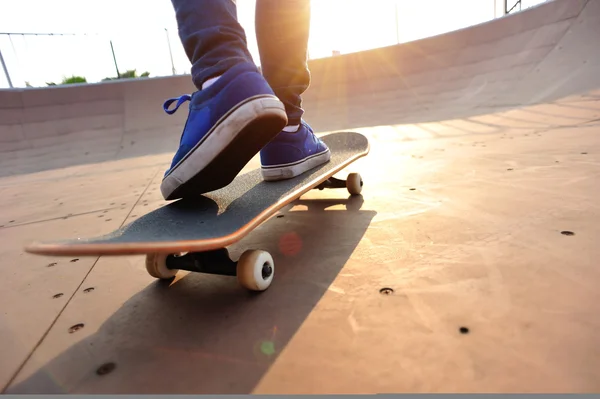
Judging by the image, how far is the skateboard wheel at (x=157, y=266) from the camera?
85 centimetres

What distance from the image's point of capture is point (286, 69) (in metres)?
1.20

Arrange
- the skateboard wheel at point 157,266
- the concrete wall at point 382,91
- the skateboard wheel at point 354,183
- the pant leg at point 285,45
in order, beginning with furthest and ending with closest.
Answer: the concrete wall at point 382,91 < the skateboard wheel at point 354,183 < the pant leg at point 285,45 < the skateboard wheel at point 157,266

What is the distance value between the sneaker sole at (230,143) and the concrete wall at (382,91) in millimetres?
4873

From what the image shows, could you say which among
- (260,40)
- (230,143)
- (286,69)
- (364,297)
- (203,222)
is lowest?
(364,297)

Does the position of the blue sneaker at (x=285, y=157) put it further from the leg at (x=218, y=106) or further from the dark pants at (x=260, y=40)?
the leg at (x=218, y=106)

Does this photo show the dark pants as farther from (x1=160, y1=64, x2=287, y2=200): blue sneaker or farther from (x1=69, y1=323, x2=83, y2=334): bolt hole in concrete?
(x1=69, y1=323, x2=83, y2=334): bolt hole in concrete

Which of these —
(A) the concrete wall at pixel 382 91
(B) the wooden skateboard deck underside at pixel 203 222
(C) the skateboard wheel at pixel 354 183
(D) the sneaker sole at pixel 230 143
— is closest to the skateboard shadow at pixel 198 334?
(B) the wooden skateboard deck underside at pixel 203 222

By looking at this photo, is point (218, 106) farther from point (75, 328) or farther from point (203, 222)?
point (75, 328)

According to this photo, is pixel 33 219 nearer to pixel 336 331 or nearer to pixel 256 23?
pixel 256 23

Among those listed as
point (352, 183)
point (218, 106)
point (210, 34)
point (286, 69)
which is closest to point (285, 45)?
point (286, 69)

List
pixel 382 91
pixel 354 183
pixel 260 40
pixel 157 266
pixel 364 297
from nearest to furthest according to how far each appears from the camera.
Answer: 1. pixel 364 297
2. pixel 157 266
3. pixel 260 40
4. pixel 354 183
5. pixel 382 91

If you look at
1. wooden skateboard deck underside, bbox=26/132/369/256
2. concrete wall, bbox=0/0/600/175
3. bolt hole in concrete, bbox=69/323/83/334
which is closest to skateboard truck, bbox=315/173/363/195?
wooden skateboard deck underside, bbox=26/132/369/256

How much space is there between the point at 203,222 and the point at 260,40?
71 cm

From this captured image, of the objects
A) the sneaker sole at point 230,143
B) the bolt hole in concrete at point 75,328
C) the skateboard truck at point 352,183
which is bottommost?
the bolt hole in concrete at point 75,328
